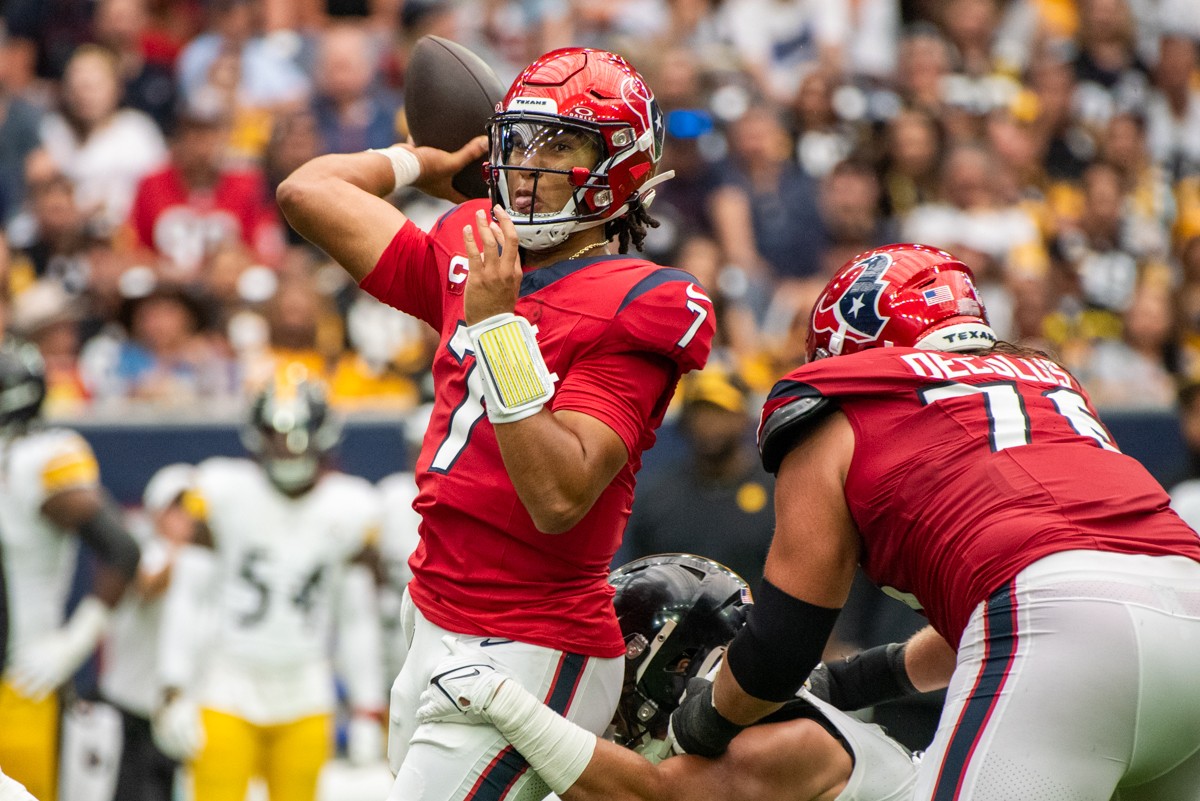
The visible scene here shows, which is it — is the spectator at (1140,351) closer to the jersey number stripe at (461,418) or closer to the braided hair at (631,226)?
the braided hair at (631,226)

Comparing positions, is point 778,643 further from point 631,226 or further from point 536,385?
point 631,226

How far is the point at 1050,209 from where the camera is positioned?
9430 mm

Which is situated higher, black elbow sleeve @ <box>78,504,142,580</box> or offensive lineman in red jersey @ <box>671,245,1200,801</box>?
offensive lineman in red jersey @ <box>671,245,1200,801</box>

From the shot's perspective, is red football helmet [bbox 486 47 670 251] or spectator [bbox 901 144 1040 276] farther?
spectator [bbox 901 144 1040 276]

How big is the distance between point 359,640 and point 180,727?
808 millimetres

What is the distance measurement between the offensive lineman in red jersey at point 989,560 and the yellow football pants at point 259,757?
11.5ft

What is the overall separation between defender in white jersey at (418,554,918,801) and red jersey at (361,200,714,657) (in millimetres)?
123

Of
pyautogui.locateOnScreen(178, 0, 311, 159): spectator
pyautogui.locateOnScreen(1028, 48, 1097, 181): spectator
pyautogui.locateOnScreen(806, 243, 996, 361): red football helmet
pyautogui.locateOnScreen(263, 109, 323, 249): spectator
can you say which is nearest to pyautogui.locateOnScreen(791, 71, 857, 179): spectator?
pyautogui.locateOnScreen(1028, 48, 1097, 181): spectator

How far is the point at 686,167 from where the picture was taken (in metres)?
8.42

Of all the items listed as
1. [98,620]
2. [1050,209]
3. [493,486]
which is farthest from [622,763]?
[1050,209]

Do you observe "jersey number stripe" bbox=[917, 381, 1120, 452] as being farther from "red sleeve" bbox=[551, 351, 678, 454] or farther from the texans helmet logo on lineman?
"red sleeve" bbox=[551, 351, 678, 454]

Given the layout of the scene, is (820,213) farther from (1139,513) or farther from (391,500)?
(1139,513)

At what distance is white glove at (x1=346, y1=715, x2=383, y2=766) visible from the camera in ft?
21.4

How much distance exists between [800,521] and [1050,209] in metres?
7.17
